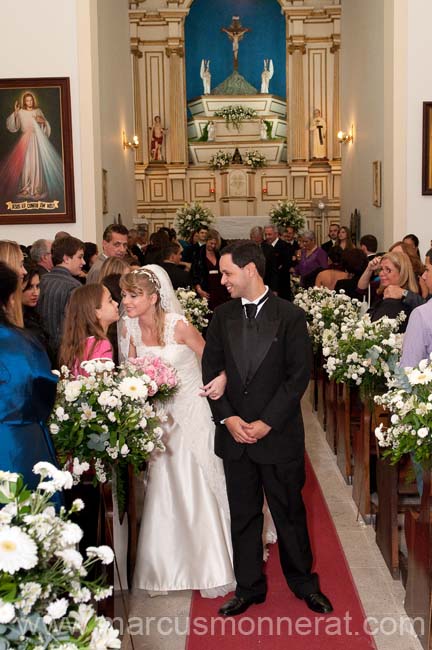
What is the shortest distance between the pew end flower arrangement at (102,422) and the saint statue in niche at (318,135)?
731 inches

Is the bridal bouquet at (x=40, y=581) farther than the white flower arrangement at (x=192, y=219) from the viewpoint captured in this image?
No

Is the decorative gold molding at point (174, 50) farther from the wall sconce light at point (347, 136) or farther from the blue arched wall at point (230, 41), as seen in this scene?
the wall sconce light at point (347, 136)

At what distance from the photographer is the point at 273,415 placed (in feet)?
15.9

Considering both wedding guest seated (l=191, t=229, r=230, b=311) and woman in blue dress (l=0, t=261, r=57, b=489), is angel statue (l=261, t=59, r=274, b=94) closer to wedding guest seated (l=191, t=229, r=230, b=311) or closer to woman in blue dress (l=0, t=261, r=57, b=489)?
wedding guest seated (l=191, t=229, r=230, b=311)

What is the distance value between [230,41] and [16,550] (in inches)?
918

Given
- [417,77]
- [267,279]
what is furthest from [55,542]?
[267,279]

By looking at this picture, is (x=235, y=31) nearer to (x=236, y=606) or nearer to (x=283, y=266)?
(x=283, y=266)

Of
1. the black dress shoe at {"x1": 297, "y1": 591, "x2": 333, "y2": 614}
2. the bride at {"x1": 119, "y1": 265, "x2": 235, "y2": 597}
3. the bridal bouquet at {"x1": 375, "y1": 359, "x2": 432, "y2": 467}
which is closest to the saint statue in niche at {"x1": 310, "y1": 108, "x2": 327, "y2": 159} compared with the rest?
the bride at {"x1": 119, "y1": 265, "x2": 235, "y2": 597}

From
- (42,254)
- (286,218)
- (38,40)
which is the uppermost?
(38,40)

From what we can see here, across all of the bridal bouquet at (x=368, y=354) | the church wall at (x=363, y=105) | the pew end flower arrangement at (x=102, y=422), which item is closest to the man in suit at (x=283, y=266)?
the church wall at (x=363, y=105)

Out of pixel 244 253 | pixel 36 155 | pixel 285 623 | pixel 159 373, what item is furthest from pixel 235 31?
pixel 285 623

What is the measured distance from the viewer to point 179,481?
5.62 meters

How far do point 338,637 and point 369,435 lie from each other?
2.06m

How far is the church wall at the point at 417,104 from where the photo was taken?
12.5 meters
